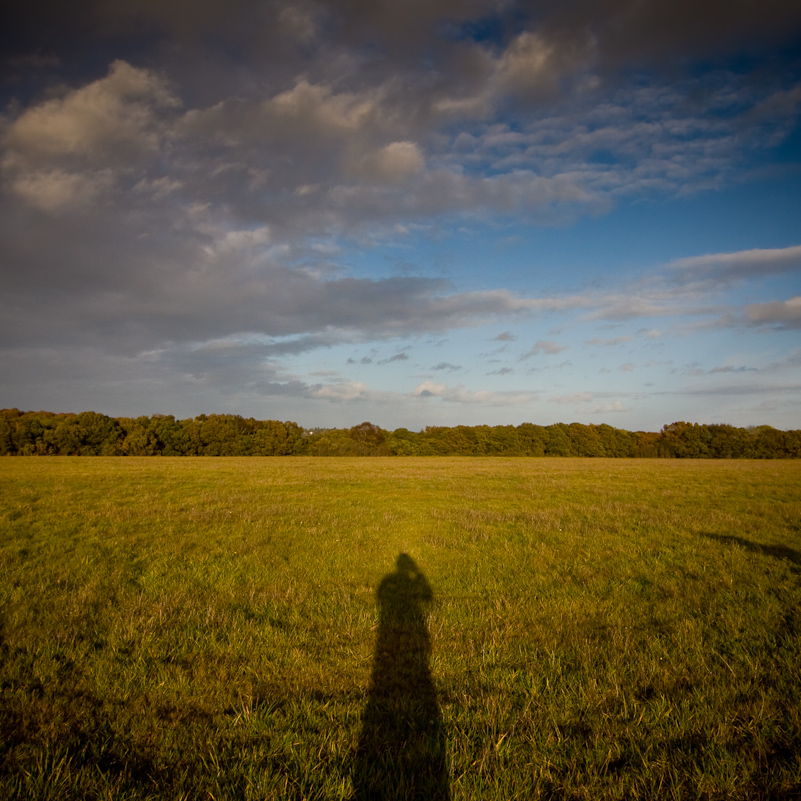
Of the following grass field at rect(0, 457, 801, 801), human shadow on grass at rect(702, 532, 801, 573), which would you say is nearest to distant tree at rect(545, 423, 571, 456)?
human shadow on grass at rect(702, 532, 801, 573)

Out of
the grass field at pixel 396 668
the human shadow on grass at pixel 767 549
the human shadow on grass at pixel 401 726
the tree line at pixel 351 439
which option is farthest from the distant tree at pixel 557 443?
the human shadow on grass at pixel 401 726

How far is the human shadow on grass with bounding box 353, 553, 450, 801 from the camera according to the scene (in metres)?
3.42

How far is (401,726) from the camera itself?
413 centimetres

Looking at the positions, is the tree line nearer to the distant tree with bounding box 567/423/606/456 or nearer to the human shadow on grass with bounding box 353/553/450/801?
the distant tree with bounding box 567/423/606/456

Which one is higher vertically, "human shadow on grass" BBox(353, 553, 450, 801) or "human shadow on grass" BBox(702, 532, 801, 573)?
"human shadow on grass" BBox(353, 553, 450, 801)

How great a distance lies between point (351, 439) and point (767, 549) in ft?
357

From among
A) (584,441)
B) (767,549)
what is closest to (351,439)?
(584,441)

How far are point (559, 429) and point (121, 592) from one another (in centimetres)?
12405

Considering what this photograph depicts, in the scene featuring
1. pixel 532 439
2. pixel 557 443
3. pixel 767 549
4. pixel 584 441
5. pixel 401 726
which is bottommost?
pixel 557 443

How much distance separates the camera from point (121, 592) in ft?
25.3

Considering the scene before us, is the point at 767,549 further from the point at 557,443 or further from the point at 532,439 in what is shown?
the point at 557,443

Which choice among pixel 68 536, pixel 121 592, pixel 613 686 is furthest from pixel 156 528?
pixel 613 686

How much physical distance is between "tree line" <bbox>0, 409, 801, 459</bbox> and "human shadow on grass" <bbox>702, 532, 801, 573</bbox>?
98578mm

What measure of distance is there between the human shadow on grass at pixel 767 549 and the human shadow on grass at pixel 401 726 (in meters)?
9.11
